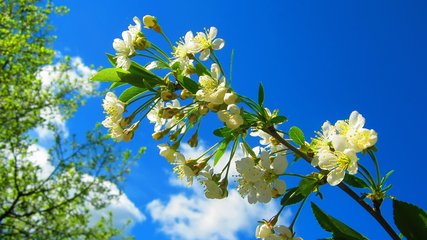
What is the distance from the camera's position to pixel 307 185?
4.42 ft

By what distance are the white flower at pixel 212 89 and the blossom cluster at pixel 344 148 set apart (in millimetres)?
338

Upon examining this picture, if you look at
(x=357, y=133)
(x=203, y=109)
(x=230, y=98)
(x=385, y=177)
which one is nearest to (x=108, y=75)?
(x=203, y=109)

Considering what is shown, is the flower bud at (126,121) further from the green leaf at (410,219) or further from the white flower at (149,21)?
the green leaf at (410,219)

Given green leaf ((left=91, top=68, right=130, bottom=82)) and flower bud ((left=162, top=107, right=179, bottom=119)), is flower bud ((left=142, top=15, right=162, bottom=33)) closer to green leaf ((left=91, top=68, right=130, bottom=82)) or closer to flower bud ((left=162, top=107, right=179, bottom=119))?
green leaf ((left=91, top=68, right=130, bottom=82))

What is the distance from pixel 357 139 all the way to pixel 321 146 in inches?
4.5

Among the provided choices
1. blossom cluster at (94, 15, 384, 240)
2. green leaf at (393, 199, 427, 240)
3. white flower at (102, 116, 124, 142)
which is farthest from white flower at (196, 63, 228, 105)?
green leaf at (393, 199, 427, 240)

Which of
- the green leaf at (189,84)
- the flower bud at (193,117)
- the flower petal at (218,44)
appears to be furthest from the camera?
the flower petal at (218,44)

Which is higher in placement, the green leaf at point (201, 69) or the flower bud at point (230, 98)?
the green leaf at point (201, 69)

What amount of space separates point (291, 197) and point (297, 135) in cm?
20

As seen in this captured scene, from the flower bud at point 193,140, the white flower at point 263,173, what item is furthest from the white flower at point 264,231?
the flower bud at point 193,140

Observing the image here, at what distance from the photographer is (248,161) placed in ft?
4.70

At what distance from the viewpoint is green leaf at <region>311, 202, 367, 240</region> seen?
133cm

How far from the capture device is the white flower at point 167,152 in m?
1.74

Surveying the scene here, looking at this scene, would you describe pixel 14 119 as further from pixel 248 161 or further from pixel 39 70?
pixel 248 161
